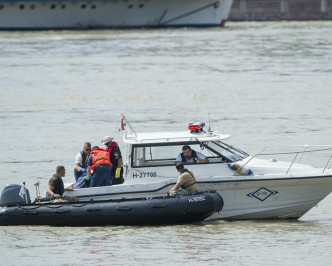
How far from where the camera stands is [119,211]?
18.1 m

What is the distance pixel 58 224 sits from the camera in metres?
18.4

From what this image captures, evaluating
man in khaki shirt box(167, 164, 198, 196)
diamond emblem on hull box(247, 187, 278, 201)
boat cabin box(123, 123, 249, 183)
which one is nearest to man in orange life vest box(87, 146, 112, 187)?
boat cabin box(123, 123, 249, 183)

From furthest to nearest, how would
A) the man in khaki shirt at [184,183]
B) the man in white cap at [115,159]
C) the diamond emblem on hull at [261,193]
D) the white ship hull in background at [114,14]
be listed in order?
the white ship hull in background at [114,14] < the man in white cap at [115,159] < the diamond emblem on hull at [261,193] < the man in khaki shirt at [184,183]

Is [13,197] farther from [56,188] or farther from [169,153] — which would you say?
[169,153]

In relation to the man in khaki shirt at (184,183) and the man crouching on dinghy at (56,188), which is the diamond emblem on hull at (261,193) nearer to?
the man in khaki shirt at (184,183)

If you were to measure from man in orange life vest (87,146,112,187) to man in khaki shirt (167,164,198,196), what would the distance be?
1.36 m

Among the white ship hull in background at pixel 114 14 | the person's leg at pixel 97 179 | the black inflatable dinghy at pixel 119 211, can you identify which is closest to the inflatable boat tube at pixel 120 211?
the black inflatable dinghy at pixel 119 211

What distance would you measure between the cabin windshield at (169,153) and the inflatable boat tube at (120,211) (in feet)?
2.74

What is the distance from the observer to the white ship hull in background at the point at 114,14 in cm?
10556

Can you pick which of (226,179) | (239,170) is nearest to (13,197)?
(226,179)

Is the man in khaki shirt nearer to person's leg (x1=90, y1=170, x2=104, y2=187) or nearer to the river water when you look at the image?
the river water

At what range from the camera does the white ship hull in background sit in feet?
346

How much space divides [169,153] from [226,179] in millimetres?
1334

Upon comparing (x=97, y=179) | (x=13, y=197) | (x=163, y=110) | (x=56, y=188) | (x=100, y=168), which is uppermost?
(x=163, y=110)
